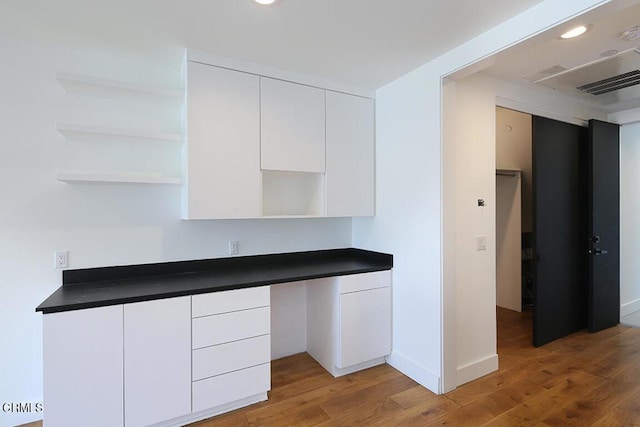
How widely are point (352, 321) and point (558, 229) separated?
7.62 feet

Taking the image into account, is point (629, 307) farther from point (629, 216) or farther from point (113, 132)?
point (113, 132)

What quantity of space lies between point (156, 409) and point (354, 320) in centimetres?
148

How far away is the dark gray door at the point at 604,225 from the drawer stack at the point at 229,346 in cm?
345

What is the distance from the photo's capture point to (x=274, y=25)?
1.90 m

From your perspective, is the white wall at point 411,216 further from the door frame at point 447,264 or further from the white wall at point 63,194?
the white wall at point 63,194

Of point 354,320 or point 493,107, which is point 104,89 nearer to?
point 354,320

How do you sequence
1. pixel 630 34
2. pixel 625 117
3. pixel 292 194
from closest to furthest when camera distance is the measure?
1. pixel 630 34
2. pixel 292 194
3. pixel 625 117

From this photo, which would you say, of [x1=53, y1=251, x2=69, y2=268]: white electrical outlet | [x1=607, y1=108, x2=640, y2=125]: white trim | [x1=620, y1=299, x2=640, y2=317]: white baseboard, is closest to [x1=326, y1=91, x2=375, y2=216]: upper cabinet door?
[x1=53, y1=251, x2=69, y2=268]: white electrical outlet

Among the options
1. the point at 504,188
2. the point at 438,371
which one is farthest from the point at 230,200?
the point at 504,188

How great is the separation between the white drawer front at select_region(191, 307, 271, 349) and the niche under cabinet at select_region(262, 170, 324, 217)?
2.92 feet

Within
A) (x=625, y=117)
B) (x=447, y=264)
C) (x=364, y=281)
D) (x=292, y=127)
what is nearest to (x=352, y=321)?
(x=364, y=281)

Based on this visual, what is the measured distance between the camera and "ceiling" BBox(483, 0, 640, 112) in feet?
5.68

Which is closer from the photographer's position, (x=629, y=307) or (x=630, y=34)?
(x=630, y=34)

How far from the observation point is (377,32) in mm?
1984
